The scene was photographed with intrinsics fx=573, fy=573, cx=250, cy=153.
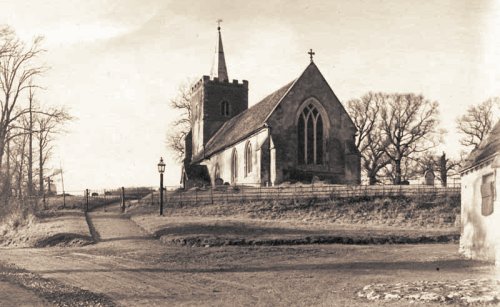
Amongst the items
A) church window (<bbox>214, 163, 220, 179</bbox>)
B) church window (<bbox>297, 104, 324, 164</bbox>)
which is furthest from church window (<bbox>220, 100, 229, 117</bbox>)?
A: church window (<bbox>297, 104, 324, 164</bbox>)

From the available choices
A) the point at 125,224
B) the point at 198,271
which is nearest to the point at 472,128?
the point at 125,224

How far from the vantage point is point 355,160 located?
41.9 m

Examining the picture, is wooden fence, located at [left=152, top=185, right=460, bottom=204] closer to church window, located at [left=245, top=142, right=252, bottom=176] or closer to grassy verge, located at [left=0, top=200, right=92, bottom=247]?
grassy verge, located at [left=0, top=200, right=92, bottom=247]

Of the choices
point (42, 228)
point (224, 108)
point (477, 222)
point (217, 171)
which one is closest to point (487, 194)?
point (477, 222)

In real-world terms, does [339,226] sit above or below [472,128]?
below

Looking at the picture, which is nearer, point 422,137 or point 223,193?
point 223,193

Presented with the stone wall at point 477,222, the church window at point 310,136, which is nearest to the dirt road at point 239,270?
the stone wall at point 477,222

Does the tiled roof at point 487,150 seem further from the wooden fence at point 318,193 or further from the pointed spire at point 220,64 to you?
the pointed spire at point 220,64

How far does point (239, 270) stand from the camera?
1594 centimetres

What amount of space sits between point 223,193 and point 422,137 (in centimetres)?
3262

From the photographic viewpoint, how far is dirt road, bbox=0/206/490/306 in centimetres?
1206

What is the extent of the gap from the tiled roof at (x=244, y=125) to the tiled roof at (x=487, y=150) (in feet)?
76.4

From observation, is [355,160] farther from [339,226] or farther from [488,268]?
[488,268]

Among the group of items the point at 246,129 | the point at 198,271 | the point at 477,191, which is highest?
the point at 246,129
